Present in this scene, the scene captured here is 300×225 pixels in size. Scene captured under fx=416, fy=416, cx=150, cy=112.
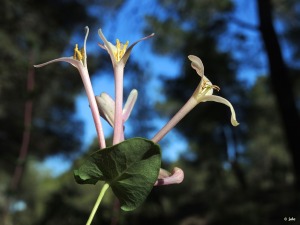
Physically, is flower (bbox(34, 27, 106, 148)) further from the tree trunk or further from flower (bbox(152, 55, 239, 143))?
the tree trunk

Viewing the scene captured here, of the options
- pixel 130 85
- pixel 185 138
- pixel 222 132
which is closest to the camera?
pixel 130 85

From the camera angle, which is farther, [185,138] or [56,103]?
[185,138]

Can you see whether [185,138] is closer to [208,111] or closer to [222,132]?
[222,132]

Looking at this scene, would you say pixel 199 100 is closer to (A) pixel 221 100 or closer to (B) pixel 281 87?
(A) pixel 221 100

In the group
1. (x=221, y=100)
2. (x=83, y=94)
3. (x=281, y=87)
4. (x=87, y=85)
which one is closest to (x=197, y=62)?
(x=221, y=100)

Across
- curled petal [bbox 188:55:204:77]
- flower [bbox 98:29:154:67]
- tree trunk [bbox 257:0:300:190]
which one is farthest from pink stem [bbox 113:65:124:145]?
tree trunk [bbox 257:0:300:190]

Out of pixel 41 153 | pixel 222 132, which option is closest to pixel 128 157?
pixel 41 153
